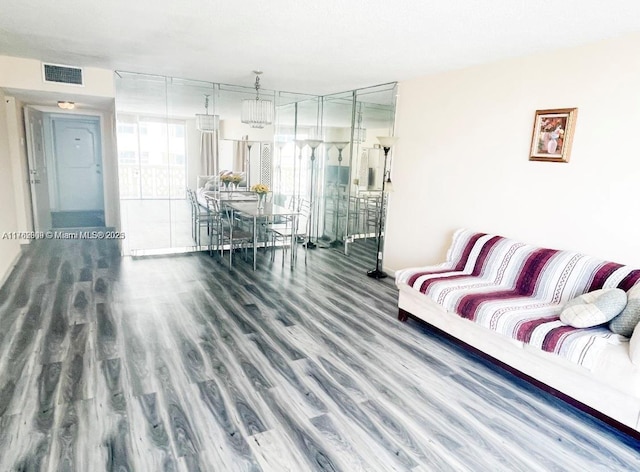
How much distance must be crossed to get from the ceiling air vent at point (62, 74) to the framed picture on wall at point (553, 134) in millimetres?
4850

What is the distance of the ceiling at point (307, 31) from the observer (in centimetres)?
243

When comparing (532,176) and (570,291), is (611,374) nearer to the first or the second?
(570,291)

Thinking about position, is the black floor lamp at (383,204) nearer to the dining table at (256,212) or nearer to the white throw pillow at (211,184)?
the dining table at (256,212)

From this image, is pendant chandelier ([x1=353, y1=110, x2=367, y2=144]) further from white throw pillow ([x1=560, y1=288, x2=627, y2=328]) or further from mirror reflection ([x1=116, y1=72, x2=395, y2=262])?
white throw pillow ([x1=560, y1=288, x2=627, y2=328])

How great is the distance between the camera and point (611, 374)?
218cm

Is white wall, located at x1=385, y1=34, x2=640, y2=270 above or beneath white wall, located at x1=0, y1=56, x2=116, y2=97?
beneath

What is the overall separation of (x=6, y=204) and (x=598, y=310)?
5810 mm

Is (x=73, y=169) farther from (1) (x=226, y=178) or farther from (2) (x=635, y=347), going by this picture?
(2) (x=635, y=347)

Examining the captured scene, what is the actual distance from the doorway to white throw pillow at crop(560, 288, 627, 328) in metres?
7.44

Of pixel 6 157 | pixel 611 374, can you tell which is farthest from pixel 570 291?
pixel 6 157

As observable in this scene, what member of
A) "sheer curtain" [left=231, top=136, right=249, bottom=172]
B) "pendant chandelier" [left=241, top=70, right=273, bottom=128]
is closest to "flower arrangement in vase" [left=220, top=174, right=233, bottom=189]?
"sheer curtain" [left=231, top=136, right=249, bottom=172]

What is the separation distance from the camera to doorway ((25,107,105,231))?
775 cm

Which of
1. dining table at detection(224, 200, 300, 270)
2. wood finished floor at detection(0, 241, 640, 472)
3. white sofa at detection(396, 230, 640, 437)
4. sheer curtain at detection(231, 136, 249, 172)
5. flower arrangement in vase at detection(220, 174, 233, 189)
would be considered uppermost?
sheer curtain at detection(231, 136, 249, 172)

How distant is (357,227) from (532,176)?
362 cm
